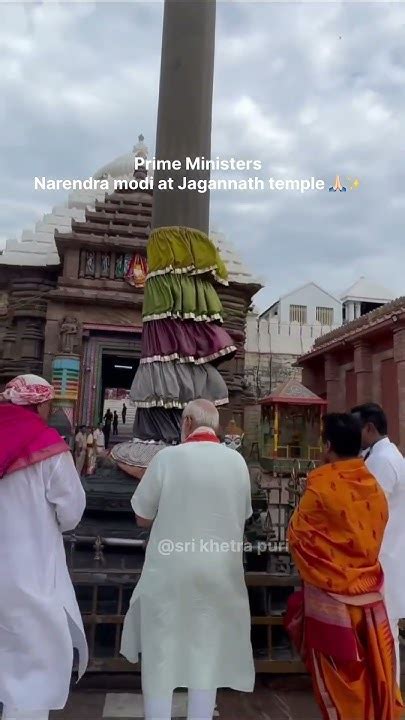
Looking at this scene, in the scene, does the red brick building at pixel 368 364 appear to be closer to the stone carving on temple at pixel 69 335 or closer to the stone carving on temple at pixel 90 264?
the stone carving on temple at pixel 90 264

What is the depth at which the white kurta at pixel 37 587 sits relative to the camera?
2291mm

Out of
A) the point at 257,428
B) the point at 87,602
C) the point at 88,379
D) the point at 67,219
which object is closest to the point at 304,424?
the point at 257,428

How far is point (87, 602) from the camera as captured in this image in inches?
138

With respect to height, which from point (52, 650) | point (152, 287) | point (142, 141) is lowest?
point (52, 650)

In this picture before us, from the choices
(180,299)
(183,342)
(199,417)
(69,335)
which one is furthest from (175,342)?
(69,335)

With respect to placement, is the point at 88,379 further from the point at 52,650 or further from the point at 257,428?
the point at 52,650

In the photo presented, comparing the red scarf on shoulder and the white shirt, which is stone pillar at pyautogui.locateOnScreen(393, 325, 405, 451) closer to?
the white shirt

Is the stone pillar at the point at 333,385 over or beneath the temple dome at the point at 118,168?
beneath

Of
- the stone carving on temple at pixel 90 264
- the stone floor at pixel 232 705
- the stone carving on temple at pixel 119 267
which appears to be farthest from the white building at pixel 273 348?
the stone floor at pixel 232 705

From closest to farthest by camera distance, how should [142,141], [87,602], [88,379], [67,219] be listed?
[87,602], [88,379], [67,219], [142,141]

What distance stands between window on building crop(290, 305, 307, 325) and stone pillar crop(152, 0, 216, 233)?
88.7 ft

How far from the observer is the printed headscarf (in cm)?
249

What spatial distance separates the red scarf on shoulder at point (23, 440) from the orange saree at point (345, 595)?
1.05 m

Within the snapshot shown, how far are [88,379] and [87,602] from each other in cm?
977
